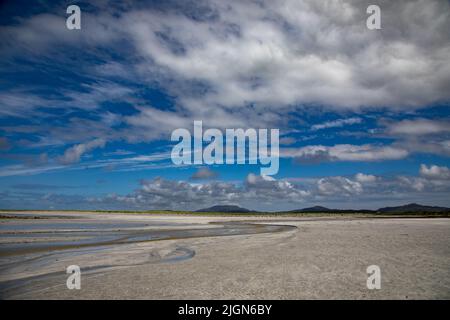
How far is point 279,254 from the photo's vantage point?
18.2 m

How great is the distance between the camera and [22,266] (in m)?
15.5

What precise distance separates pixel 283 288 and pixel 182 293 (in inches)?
138

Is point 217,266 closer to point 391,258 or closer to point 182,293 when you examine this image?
point 182,293
